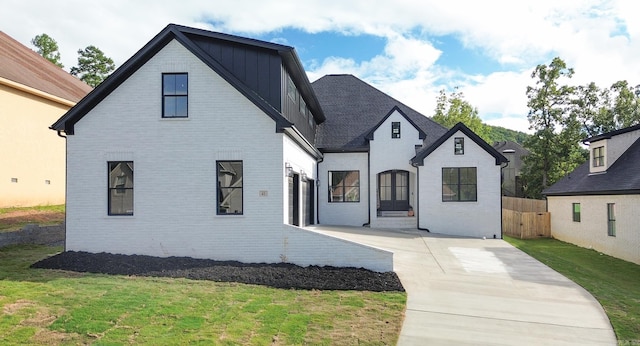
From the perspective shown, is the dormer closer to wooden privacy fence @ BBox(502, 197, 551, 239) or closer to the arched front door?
wooden privacy fence @ BBox(502, 197, 551, 239)

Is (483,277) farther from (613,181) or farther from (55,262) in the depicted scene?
(613,181)

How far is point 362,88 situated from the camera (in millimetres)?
25953

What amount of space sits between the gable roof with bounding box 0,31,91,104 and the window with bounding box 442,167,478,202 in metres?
17.7

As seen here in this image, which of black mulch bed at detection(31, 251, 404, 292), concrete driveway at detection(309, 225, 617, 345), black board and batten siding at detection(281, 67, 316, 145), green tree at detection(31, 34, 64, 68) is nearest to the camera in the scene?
concrete driveway at detection(309, 225, 617, 345)

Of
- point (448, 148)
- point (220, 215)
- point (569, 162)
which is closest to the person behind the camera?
point (220, 215)

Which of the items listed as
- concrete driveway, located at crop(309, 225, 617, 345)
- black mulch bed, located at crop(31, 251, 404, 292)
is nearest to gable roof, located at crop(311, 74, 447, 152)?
concrete driveway, located at crop(309, 225, 617, 345)

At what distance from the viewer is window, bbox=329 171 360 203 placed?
21.9 m

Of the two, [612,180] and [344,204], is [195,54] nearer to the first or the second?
[344,204]

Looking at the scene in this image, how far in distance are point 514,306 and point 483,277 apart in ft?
7.88

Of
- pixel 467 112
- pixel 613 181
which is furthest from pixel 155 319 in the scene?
pixel 467 112

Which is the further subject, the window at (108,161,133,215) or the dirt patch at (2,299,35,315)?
the window at (108,161,133,215)

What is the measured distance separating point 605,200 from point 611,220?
93 centimetres

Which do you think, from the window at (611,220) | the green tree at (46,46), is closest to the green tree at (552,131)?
the window at (611,220)

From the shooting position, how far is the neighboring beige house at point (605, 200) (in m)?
18.3
